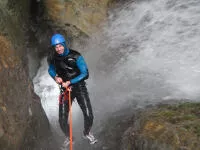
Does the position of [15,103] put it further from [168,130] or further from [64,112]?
[168,130]

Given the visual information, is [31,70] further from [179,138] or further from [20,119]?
[179,138]

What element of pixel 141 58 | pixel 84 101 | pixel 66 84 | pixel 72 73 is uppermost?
pixel 72 73

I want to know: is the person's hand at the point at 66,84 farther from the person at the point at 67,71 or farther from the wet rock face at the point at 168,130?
the wet rock face at the point at 168,130

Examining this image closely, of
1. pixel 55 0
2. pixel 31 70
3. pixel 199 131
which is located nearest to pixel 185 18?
pixel 55 0

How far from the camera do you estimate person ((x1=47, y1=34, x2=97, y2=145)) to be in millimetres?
6820

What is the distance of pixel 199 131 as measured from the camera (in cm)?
557

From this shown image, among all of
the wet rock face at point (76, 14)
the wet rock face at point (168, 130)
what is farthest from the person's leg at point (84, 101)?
the wet rock face at point (76, 14)

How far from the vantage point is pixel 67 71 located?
7117 millimetres

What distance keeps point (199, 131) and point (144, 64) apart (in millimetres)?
5781

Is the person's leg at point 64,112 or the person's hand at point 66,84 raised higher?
the person's hand at point 66,84

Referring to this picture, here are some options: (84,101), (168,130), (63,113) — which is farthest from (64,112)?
(168,130)

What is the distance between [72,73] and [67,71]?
114mm

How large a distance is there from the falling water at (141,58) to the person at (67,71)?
1972 millimetres

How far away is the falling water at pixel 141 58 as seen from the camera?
9.76 metres
